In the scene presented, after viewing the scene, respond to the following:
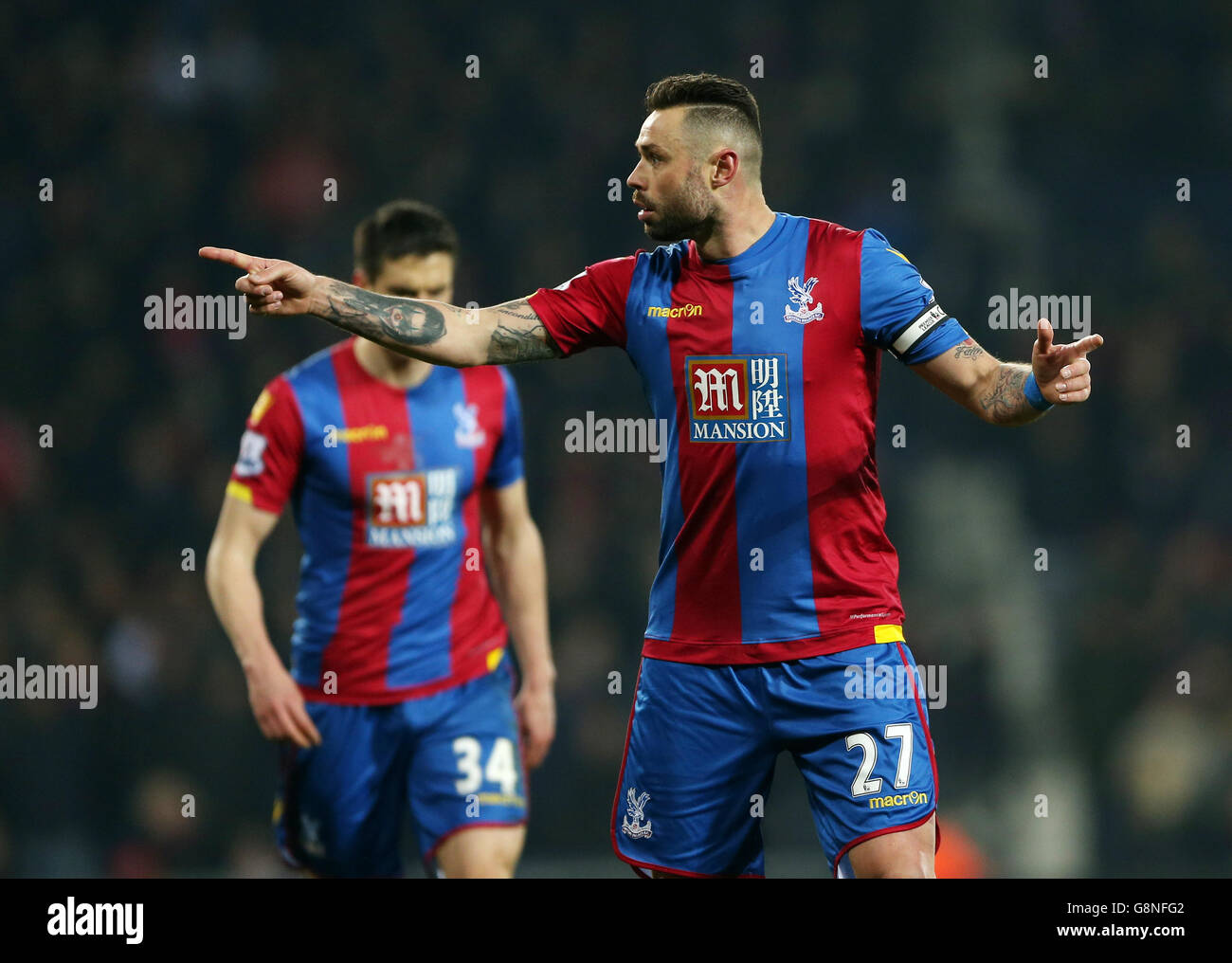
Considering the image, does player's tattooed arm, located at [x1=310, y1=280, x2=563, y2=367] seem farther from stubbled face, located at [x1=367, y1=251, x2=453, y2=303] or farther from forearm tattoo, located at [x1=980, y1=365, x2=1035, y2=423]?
forearm tattoo, located at [x1=980, y1=365, x2=1035, y2=423]

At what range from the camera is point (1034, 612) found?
8477 millimetres

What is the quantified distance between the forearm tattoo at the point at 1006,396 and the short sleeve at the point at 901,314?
0.16 m

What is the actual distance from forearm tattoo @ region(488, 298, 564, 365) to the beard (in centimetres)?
38

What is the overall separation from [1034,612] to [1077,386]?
17.6 ft

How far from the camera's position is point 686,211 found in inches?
150

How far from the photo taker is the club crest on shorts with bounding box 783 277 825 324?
374cm

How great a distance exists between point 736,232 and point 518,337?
62 centimetres

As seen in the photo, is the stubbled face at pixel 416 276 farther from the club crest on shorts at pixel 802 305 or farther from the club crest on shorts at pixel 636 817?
the club crest on shorts at pixel 636 817

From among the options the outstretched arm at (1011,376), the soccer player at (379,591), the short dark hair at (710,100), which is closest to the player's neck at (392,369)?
the soccer player at (379,591)

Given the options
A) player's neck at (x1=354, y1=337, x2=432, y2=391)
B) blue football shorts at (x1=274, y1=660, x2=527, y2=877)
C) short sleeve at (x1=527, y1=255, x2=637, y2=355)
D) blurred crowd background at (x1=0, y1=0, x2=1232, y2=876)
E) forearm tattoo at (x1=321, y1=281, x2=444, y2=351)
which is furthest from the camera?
blurred crowd background at (x1=0, y1=0, x2=1232, y2=876)

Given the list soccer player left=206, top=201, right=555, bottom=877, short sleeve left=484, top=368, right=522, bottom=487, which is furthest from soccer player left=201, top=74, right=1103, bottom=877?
short sleeve left=484, top=368, right=522, bottom=487

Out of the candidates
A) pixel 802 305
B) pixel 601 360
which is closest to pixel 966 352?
pixel 802 305

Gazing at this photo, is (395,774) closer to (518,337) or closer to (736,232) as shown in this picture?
(518,337)
